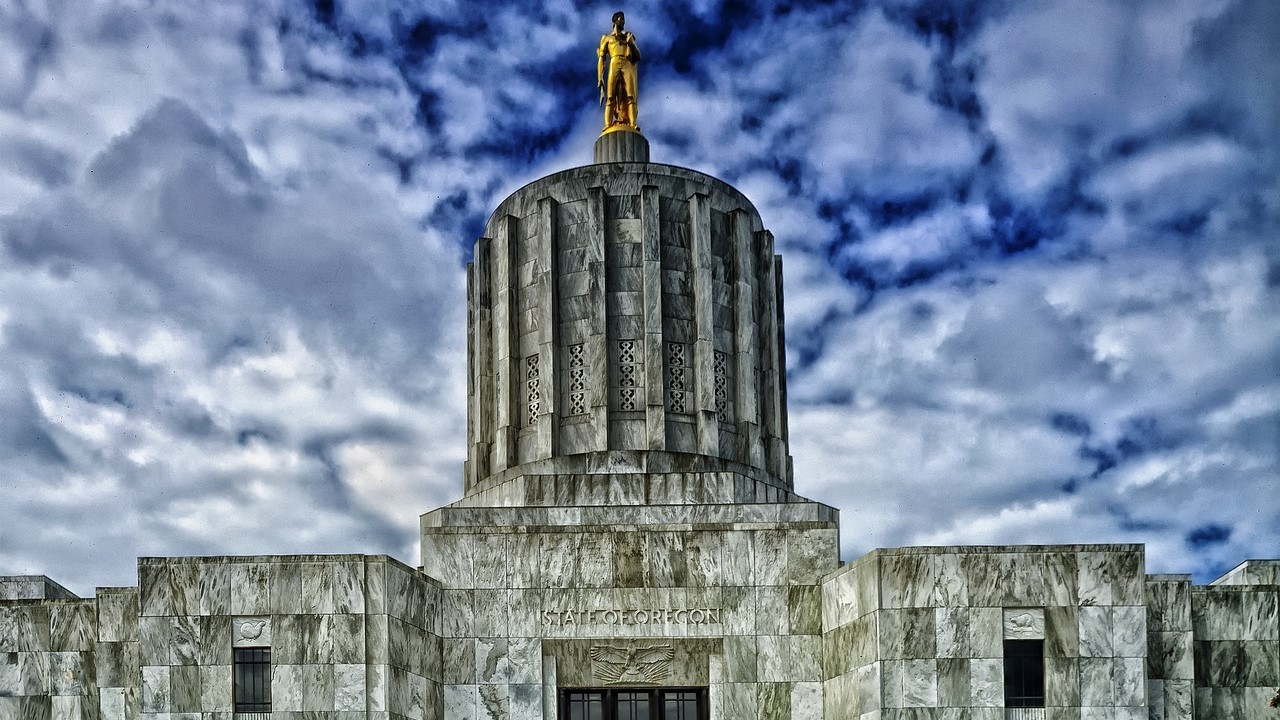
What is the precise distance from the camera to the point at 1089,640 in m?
29.1

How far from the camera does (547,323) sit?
3612cm

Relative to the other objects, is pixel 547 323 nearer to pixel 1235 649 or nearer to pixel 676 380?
pixel 676 380

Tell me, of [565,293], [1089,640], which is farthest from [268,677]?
[1089,640]

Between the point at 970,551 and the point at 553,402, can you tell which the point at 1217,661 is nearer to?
the point at 970,551

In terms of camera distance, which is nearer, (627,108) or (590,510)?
(590,510)

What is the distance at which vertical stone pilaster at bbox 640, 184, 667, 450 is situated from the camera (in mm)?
35344

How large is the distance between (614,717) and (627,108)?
15.5 m

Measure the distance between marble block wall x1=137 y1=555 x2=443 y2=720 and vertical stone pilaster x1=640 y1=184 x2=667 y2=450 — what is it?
26.5 feet

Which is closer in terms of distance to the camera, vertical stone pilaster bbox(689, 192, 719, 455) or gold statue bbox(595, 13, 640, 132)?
vertical stone pilaster bbox(689, 192, 719, 455)

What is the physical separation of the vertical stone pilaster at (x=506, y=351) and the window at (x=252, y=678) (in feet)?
28.2

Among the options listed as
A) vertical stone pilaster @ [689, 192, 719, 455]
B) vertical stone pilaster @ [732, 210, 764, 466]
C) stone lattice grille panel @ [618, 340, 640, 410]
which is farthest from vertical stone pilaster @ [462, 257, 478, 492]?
vertical stone pilaster @ [732, 210, 764, 466]

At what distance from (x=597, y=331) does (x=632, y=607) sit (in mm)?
6917

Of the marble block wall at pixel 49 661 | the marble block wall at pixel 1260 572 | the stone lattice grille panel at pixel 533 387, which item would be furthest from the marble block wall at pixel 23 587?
the marble block wall at pixel 1260 572

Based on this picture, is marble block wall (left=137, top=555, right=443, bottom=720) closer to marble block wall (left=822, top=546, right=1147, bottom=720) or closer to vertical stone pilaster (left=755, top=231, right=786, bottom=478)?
marble block wall (left=822, top=546, right=1147, bottom=720)
